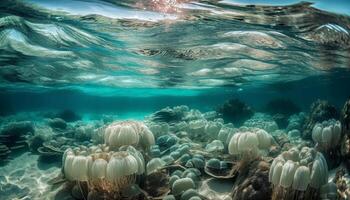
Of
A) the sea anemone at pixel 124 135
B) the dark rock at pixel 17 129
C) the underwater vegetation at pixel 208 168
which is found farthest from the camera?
the dark rock at pixel 17 129

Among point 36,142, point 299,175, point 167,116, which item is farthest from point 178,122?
point 299,175

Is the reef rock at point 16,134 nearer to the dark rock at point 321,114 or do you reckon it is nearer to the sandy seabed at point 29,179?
the sandy seabed at point 29,179

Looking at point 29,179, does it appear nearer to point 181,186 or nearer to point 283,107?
point 181,186

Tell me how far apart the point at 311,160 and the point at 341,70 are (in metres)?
25.0

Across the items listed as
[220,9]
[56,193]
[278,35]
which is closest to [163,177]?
[56,193]

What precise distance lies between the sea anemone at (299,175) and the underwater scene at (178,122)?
2 centimetres

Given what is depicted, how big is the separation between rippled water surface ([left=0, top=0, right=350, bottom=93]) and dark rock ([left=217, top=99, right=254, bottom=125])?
2.91 meters

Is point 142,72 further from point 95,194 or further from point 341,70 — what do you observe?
point 95,194

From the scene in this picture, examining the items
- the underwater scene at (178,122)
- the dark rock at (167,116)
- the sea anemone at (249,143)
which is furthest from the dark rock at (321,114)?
the sea anemone at (249,143)

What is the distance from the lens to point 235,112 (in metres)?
21.3

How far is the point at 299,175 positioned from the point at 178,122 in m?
9.82

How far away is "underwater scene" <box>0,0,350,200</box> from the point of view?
19.9 ft

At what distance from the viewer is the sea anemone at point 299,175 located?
16.6ft

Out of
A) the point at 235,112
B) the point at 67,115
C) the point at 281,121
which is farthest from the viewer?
the point at 67,115
